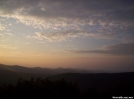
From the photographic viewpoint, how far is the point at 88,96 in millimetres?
18125

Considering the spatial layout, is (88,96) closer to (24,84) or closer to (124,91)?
(124,91)

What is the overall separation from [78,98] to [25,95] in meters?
6.14

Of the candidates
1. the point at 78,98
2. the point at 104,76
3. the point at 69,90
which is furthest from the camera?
the point at 104,76

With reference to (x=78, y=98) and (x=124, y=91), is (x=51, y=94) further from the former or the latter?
(x=124, y=91)

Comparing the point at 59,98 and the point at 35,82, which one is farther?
the point at 35,82

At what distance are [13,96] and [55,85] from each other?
18.0 feet

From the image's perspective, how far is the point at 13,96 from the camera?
16.2m

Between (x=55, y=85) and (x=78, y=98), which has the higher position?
(x=55, y=85)

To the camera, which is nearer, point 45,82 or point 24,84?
point 24,84

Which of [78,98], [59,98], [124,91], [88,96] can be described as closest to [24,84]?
[59,98]

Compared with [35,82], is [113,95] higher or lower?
lower

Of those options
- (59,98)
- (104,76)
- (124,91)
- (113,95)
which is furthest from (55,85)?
(104,76)

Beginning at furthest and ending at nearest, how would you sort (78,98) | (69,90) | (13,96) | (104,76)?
(104,76)
(69,90)
(78,98)
(13,96)

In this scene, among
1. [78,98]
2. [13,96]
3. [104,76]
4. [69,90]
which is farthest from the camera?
[104,76]
